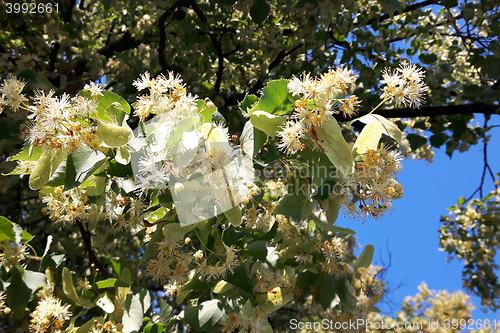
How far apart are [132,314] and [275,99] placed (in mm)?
1300

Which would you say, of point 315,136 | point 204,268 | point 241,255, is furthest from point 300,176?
point 241,255

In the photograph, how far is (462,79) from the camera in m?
4.71

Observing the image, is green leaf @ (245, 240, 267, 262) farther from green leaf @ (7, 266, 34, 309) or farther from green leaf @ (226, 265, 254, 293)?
green leaf @ (7, 266, 34, 309)

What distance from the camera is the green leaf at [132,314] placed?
1.53 metres

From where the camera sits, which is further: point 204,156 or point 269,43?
point 269,43

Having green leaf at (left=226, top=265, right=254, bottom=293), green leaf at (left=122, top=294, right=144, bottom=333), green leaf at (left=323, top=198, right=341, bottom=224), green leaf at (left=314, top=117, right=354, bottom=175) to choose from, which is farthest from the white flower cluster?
green leaf at (left=122, top=294, right=144, bottom=333)

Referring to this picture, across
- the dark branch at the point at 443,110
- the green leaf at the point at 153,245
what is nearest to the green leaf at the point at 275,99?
the green leaf at the point at 153,245

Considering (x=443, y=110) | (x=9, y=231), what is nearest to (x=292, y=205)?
(x=9, y=231)

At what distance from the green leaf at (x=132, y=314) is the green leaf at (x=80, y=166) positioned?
0.88 meters

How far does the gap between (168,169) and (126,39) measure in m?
3.96

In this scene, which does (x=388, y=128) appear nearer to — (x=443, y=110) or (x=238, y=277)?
(x=238, y=277)

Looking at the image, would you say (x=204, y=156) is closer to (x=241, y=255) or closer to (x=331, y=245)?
(x=241, y=255)

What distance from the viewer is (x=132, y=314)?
1.60m

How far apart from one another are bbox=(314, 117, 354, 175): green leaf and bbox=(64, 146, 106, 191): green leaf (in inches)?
26.9
